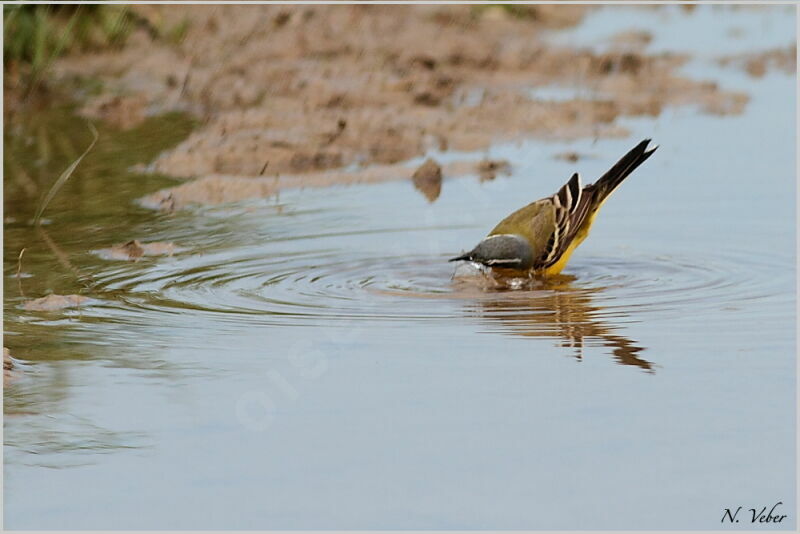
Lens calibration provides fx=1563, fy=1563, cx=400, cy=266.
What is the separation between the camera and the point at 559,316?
24.2 feet

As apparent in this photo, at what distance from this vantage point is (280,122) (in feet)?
43.2

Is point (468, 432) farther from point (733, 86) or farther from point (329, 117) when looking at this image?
point (733, 86)

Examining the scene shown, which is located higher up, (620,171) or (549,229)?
(620,171)

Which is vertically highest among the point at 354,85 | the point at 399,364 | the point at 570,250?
the point at 354,85

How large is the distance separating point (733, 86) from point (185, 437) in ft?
34.7

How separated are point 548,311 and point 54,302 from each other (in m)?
2.43

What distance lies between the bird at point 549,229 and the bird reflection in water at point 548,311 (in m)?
0.11

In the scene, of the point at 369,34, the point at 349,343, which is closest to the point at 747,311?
the point at 349,343

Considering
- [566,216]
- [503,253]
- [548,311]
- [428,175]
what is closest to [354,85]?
[428,175]

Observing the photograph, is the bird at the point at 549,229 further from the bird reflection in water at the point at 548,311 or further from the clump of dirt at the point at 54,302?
the clump of dirt at the point at 54,302

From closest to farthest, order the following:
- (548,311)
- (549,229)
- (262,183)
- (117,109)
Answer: (548,311) < (549,229) < (262,183) < (117,109)
